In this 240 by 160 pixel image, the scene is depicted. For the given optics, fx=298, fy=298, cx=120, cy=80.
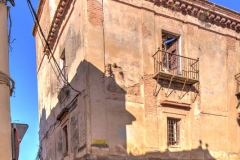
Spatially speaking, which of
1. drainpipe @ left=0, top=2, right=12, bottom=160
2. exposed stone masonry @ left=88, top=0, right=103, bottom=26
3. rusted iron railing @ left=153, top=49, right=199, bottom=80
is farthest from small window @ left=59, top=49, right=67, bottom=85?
drainpipe @ left=0, top=2, right=12, bottom=160

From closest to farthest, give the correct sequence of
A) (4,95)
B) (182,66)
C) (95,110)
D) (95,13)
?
(4,95)
(95,110)
(95,13)
(182,66)

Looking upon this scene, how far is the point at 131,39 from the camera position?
37.5 ft

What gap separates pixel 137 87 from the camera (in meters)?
11.2

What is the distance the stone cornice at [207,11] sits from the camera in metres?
12.5

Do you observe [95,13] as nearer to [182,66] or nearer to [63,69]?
[63,69]

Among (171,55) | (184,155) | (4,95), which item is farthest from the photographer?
(171,55)

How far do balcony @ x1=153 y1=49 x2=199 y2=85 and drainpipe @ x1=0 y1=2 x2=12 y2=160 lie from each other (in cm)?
759

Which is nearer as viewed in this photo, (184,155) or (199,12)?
(184,155)

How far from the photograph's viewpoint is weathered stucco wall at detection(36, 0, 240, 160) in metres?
10.5

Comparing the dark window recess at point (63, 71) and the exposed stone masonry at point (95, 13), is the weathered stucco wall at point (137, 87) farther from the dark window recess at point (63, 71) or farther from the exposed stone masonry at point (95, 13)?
the dark window recess at point (63, 71)

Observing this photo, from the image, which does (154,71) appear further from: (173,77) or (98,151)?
(98,151)

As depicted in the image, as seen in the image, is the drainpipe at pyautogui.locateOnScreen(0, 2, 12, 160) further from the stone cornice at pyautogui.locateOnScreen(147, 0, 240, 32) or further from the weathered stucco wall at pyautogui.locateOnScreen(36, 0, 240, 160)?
the stone cornice at pyautogui.locateOnScreen(147, 0, 240, 32)

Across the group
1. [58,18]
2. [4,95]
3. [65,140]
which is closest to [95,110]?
[65,140]

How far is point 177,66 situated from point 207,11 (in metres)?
2.92
